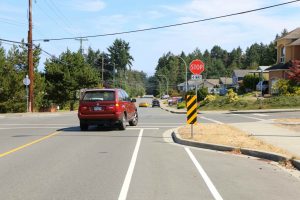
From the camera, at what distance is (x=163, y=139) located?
17.5 metres

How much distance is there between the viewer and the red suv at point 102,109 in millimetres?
20453

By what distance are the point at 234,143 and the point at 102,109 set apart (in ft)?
23.9

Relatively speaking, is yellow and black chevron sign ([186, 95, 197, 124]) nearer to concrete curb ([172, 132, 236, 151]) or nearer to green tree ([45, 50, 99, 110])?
concrete curb ([172, 132, 236, 151])

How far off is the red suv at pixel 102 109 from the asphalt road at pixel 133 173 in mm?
4647

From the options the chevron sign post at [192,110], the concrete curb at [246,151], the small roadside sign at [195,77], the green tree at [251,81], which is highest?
the green tree at [251,81]

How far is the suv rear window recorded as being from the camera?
2081 cm

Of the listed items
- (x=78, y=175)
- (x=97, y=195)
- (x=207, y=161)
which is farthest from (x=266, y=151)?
(x=97, y=195)

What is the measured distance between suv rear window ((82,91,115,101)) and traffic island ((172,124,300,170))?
3.73 m

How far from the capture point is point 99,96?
68.7 ft

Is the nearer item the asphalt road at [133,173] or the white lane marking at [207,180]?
the white lane marking at [207,180]

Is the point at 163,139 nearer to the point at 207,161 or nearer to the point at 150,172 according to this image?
the point at 207,161

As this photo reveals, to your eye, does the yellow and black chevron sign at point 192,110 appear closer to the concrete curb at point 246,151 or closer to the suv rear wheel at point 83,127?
the concrete curb at point 246,151

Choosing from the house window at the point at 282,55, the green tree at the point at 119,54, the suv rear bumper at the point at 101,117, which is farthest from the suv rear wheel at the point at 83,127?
the green tree at the point at 119,54

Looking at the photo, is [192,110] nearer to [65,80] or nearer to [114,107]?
[114,107]
